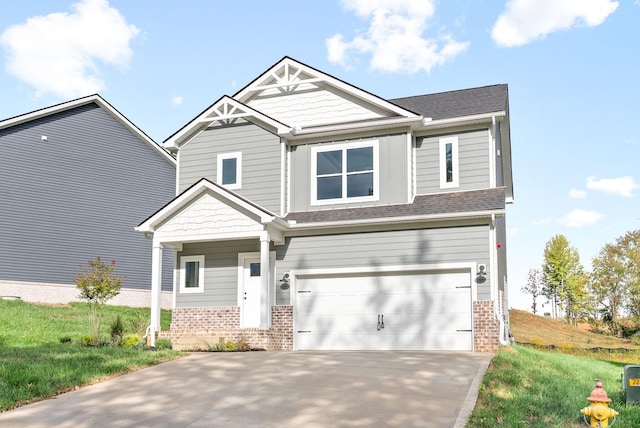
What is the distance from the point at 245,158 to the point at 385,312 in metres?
5.99

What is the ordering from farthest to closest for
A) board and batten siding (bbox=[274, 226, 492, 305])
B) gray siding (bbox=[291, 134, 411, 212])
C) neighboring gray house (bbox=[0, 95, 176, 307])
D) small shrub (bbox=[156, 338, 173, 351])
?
neighboring gray house (bbox=[0, 95, 176, 307]) → gray siding (bbox=[291, 134, 411, 212]) → small shrub (bbox=[156, 338, 173, 351]) → board and batten siding (bbox=[274, 226, 492, 305])

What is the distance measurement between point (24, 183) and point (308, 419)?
2151 cm

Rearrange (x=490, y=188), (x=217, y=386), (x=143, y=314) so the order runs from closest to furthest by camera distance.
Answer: (x=217, y=386)
(x=490, y=188)
(x=143, y=314)

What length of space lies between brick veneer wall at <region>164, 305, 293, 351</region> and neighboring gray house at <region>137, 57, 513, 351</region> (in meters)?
0.03

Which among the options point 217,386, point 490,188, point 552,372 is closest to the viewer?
point 217,386

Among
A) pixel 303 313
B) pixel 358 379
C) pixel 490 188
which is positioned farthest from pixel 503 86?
pixel 358 379

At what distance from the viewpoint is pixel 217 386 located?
1094 centimetres

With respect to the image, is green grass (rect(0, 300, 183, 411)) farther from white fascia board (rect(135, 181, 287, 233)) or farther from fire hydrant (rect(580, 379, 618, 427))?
fire hydrant (rect(580, 379, 618, 427))

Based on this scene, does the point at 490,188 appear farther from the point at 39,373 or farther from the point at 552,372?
the point at 39,373

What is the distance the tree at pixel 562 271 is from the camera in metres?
47.7

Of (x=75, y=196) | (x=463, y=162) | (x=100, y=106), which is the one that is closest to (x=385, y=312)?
(x=463, y=162)

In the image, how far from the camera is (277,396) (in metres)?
10.1

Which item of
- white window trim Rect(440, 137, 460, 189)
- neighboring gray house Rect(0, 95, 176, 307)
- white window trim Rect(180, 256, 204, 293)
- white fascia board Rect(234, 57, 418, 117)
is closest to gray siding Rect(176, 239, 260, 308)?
white window trim Rect(180, 256, 204, 293)

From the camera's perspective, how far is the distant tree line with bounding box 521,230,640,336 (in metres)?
37.9
